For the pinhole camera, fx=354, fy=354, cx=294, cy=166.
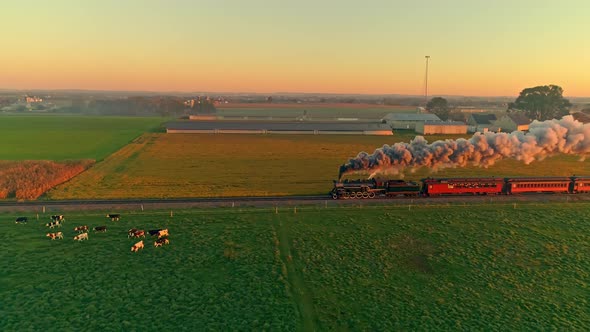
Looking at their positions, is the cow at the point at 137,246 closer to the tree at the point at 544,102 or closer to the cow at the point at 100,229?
the cow at the point at 100,229

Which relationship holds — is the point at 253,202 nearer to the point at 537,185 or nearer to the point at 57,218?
the point at 57,218

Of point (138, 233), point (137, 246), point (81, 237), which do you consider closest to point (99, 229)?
point (81, 237)

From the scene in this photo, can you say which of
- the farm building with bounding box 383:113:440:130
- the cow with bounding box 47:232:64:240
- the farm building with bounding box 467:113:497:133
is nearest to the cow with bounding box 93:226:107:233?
the cow with bounding box 47:232:64:240

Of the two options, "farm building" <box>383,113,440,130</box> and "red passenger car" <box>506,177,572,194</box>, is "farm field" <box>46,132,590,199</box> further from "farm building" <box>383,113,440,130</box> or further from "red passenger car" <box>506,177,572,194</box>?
"farm building" <box>383,113,440,130</box>

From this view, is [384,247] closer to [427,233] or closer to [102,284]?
[427,233]

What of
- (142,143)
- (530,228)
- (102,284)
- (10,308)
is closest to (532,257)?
(530,228)

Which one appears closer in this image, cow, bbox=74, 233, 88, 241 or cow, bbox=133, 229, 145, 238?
cow, bbox=74, 233, 88, 241
